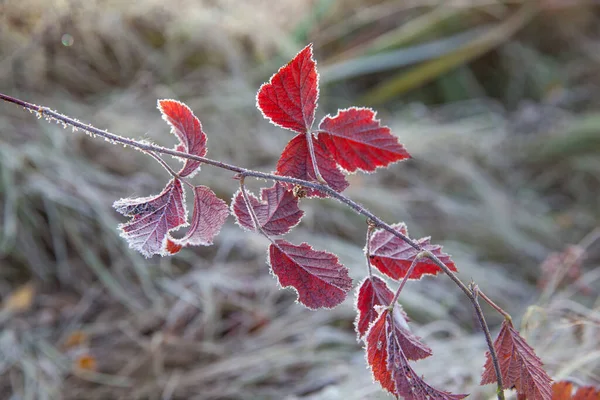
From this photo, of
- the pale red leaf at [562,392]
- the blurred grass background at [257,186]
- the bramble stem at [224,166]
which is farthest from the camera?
the blurred grass background at [257,186]

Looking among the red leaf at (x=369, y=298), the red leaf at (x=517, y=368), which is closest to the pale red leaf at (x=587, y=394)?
the red leaf at (x=517, y=368)

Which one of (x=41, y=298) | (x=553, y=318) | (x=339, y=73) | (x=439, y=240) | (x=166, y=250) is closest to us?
(x=166, y=250)

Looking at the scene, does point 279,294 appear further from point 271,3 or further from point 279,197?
point 271,3

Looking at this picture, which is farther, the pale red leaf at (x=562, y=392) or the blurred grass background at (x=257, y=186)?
the blurred grass background at (x=257, y=186)

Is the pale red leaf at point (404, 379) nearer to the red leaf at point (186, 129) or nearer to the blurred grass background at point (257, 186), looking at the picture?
the red leaf at point (186, 129)

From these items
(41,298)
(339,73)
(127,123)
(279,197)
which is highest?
(339,73)

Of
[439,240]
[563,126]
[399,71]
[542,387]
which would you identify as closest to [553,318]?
[439,240]

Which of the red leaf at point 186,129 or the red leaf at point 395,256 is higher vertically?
the red leaf at point 186,129
